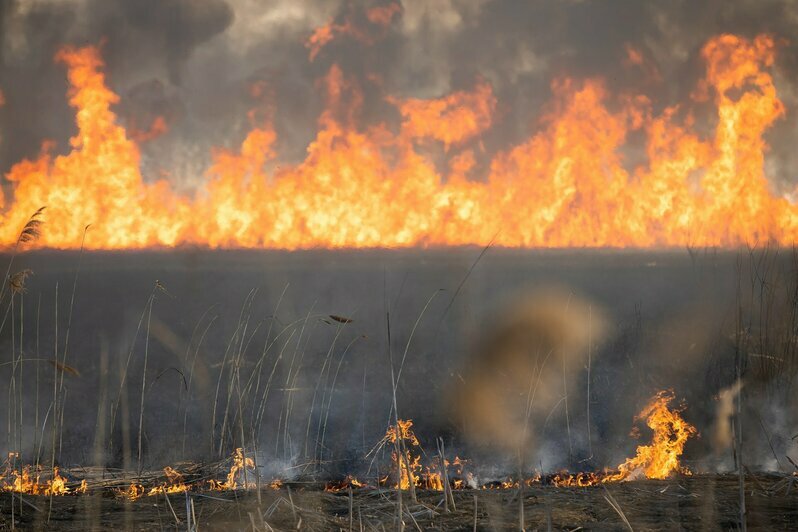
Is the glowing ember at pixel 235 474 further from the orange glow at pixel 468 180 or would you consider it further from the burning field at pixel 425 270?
the orange glow at pixel 468 180

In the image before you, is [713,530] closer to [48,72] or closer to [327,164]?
[327,164]

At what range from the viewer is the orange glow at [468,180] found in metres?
11.1

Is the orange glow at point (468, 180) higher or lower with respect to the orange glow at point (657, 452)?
higher

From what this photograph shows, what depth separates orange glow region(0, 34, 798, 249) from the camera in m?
11.1

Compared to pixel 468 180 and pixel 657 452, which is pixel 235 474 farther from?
pixel 468 180

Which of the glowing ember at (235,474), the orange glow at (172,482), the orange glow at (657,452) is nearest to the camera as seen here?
the orange glow at (172,482)

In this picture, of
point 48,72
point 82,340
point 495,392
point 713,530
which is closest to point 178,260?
point 82,340

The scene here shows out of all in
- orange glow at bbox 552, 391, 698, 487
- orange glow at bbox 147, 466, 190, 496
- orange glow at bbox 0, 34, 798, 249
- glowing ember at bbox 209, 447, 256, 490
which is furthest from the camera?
orange glow at bbox 0, 34, 798, 249

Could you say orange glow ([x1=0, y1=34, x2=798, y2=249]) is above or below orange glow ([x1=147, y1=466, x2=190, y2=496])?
above

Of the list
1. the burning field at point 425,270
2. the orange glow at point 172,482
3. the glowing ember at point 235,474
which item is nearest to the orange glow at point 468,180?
the burning field at point 425,270

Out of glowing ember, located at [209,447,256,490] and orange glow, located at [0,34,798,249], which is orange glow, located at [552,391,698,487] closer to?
glowing ember, located at [209,447,256,490]

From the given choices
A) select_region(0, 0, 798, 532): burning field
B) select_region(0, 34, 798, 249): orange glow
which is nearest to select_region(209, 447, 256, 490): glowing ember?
select_region(0, 0, 798, 532): burning field

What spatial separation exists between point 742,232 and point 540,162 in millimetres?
3489

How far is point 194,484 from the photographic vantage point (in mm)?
5723
